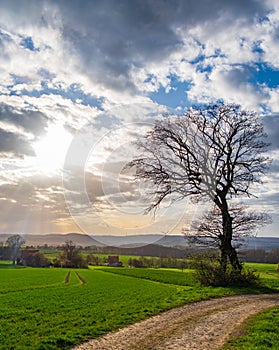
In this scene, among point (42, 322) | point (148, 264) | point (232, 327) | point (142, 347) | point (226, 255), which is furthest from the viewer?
point (148, 264)

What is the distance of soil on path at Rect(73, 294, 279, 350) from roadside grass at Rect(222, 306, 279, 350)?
1.15 ft

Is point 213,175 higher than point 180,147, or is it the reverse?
point 180,147

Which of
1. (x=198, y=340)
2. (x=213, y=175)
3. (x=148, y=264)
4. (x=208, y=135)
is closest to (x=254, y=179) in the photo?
(x=213, y=175)

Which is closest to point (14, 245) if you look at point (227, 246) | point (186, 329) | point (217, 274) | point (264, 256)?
point (264, 256)

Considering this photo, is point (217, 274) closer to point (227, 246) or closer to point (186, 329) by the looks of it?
point (227, 246)

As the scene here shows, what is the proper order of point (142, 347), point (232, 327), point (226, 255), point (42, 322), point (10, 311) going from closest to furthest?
point (142, 347), point (232, 327), point (42, 322), point (10, 311), point (226, 255)

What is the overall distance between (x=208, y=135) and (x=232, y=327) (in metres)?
17.4

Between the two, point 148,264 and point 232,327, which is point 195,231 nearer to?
point 232,327

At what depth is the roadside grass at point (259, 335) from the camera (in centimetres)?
937

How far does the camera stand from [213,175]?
2636 centimetres

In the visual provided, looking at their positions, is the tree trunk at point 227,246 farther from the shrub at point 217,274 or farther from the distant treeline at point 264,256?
the distant treeline at point 264,256

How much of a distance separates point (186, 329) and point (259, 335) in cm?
232

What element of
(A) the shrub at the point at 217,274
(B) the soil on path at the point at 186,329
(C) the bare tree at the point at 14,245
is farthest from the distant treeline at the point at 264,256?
(C) the bare tree at the point at 14,245

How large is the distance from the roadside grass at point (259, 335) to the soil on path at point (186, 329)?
1.15 ft
